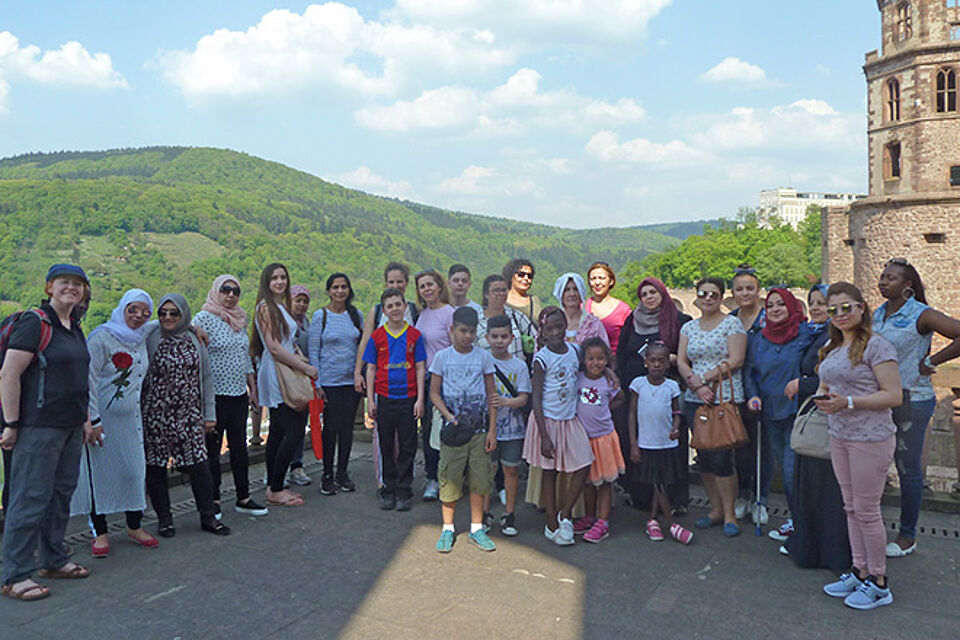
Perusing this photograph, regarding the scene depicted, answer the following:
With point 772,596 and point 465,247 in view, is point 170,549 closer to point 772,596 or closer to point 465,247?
point 772,596

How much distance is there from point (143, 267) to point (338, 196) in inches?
3541

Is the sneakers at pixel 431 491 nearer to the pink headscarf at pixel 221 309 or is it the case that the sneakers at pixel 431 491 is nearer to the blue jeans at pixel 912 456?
the pink headscarf at pixel 221 309

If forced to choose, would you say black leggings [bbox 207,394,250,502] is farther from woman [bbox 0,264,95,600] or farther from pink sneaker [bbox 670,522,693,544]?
pink sneaker [bbox 670,522,693,544]

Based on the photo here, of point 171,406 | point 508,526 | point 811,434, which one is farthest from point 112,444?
point 811,434

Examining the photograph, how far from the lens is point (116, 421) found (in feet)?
15.7

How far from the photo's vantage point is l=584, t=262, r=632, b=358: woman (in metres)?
5.77

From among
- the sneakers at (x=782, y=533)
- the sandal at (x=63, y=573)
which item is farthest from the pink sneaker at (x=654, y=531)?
the sandal at (x=63, y=573)

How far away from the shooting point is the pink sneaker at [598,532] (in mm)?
4941

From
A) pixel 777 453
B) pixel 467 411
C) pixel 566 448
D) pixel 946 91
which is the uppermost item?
pixel 946 91

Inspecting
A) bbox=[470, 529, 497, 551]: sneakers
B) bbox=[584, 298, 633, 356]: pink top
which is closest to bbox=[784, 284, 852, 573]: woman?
bbox=[584, 298, 633, 356]: pink top

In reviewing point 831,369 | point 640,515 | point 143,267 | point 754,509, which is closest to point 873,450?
point 831,369

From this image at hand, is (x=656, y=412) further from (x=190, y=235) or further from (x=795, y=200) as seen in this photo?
(x=795, y=200)

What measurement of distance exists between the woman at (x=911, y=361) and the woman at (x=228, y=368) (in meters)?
4.41

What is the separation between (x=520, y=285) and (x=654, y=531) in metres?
2.17
